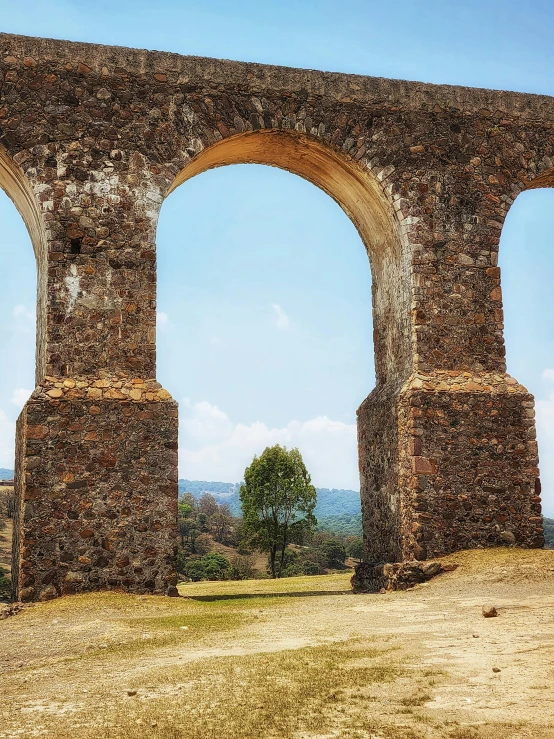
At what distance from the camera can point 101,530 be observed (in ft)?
32.2

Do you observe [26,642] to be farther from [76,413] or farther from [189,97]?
[189,97]

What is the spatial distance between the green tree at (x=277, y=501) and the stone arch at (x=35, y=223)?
17.0 meters

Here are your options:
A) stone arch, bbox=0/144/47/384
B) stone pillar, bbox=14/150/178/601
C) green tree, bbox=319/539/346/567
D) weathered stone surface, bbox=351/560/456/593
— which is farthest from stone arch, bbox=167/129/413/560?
green tree, bbox=319/539/346/567

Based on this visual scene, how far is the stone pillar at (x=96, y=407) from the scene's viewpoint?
9.70m

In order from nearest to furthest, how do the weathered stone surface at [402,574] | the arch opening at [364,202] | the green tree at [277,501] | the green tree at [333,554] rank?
the weathered stone surface at [402,574], the arch opening at [364,202], the green tree at [277,501], the green tree at [333,554]

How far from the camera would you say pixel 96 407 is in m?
10.0

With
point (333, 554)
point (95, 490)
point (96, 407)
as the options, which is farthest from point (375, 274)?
point (333, 554)

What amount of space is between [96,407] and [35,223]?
2.93m

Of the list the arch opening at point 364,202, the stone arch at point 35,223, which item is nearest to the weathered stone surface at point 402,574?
the arch opening at point 364,202

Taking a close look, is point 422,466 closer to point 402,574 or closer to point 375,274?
point 402,574

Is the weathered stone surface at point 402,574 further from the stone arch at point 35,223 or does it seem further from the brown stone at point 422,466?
the stone arch at point 35,223

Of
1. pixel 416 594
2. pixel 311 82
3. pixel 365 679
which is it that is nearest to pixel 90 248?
pixel 311 82

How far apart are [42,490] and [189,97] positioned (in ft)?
18.5

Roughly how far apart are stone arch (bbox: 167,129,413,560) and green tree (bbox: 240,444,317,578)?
1456 cm
